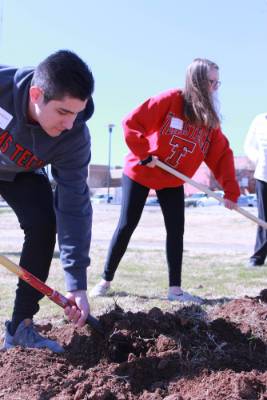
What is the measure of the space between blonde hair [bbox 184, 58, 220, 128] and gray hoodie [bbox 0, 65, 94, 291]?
1.68 m

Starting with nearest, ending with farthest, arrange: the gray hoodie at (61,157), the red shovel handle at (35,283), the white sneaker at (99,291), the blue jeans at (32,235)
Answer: the red shovel handle at (35,283) < the gray hoodie at (61,157) < the blue jeans at (32,235) < the white sneaker at (99,291)

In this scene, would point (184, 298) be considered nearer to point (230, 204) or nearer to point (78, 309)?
point (230, 204)

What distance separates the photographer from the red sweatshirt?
435 cm

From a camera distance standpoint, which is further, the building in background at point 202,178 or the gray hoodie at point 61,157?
the building in background at point 202,178

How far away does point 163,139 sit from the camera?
441 centimetres

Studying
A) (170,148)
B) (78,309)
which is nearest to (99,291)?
(170,148)

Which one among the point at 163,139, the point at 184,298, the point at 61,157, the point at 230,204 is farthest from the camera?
the point at 230,204

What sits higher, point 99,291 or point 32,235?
point 32,235

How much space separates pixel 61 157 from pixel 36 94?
452 millimetres

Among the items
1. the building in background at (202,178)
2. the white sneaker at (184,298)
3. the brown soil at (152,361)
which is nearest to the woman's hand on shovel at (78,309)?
the brown soil at (152,361)

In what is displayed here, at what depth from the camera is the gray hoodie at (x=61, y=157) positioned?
264cm

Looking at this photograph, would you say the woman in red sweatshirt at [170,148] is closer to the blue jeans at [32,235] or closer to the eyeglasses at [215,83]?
the eyeglasses at [215,83]

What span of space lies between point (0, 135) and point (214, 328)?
5.14 feet

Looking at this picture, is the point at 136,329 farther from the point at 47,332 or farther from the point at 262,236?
the point at 262,236
